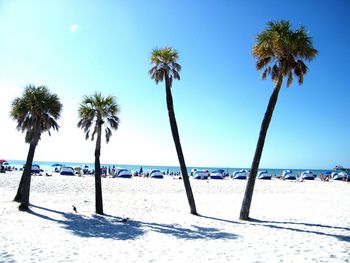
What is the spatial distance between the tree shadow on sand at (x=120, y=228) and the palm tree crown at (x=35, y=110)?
4.98 metres

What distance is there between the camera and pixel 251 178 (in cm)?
1603

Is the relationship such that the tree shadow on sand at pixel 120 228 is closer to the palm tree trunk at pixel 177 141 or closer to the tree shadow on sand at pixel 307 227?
the tree shadow on sand at pixel 307 227

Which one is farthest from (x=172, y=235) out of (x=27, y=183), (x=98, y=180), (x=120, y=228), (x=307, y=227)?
(x=27, y=183)

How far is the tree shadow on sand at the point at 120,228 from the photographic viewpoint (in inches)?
488

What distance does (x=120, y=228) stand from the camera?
551 inches

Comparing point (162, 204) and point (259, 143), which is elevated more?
point (259, 143)

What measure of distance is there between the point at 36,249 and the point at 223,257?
5.78 metres

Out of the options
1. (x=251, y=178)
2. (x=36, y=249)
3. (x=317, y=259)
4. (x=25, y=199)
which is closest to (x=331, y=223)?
(x=251, y=178)

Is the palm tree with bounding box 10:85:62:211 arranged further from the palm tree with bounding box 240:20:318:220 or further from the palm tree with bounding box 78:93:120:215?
the palm tree with bounding box 240:20:318:220

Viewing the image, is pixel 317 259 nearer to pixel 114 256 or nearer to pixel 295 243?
pixel 295 243

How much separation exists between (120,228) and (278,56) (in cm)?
1128

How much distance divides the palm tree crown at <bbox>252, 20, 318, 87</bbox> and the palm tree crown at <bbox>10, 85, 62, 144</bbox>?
11.9 m

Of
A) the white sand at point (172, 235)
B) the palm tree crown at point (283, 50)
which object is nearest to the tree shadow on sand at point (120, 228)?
the white sand at point (172, 235)

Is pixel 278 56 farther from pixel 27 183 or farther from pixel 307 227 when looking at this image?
pixel 27 183
